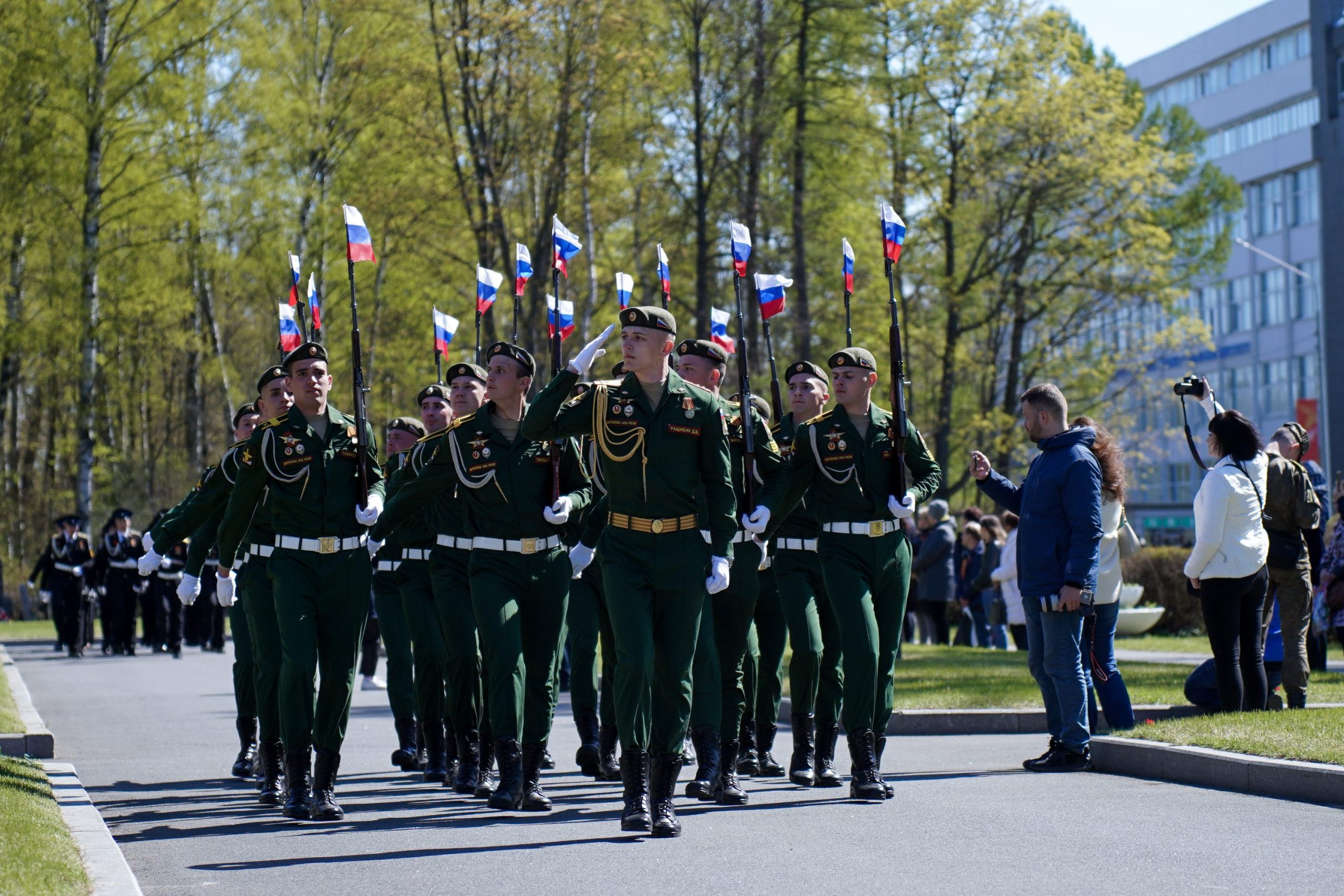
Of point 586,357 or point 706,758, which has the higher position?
point 586,357

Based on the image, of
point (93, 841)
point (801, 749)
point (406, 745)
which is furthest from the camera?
point (406, 745)

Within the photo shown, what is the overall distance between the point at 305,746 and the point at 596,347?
7.98 ft

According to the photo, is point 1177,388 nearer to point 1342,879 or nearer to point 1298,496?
point 1298,496

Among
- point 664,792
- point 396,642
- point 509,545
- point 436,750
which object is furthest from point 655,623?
point 396,642

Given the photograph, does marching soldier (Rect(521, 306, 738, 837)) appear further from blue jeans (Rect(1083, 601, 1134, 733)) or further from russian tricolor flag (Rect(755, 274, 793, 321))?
blue jeans (Rect(1083, 601, 1134, 733))

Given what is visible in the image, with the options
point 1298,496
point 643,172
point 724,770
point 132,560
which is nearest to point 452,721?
point 724,770

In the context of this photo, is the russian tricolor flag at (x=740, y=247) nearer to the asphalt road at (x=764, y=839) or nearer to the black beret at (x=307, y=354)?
the black beret at (x=307, y=354)

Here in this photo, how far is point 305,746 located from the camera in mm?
9023

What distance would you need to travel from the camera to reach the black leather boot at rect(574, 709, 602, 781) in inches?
428

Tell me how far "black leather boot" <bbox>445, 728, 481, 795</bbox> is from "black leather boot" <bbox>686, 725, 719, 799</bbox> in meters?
1.53

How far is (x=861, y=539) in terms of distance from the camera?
9.40 m

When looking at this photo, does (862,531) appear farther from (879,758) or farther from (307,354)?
(307,354)

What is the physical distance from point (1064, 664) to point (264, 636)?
4311mm

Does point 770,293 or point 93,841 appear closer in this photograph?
point 93,841
